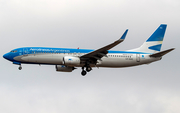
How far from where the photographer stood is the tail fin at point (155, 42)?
53.2 metres

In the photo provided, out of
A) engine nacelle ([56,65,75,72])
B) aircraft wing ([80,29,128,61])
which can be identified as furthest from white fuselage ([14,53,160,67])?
engine nacelle ([56,65,75,72])

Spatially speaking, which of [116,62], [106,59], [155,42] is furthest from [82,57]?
[155,42]

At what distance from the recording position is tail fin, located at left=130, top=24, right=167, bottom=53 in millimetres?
53156

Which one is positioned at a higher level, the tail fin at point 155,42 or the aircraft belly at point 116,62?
the tail fin at point 155,42

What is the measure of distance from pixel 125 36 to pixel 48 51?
12081mm

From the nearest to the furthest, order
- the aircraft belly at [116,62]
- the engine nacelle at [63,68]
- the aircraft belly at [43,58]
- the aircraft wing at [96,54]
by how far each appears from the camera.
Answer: the aircraft wing at [96,54] → the aircraft belly at [43,58] → the aircraft belly at [116,62] → the engine nacelle at [63,68]

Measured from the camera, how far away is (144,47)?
53.2 m

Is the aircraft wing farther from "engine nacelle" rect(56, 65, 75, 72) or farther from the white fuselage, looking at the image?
"engine nacelle" rect(56, 65, 75, 72)

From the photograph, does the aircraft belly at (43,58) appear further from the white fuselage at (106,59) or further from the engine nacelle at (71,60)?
the engine nacelle at (71,60)

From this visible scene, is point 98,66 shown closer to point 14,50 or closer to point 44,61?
point 44,61

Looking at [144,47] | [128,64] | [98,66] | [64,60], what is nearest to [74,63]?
[64,60]

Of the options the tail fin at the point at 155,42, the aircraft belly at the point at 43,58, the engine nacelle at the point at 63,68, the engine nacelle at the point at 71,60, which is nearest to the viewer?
the engine nacelle at the point at 71,60

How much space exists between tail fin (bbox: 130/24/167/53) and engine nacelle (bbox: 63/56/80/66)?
1115 cm

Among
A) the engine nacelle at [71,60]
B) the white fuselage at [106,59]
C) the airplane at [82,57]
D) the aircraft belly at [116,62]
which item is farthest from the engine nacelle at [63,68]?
the aircraft belly at [116,62]
